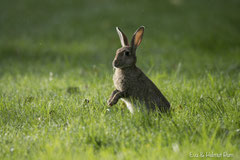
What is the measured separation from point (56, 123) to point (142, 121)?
3.58ft

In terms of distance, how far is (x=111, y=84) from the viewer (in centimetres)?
548

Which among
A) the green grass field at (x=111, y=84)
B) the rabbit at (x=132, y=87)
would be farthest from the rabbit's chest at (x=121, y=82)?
the green grass field at (x=111, y=84)

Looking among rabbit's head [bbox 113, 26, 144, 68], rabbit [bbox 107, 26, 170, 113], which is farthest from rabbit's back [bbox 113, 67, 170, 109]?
rabbit's head [bbox 113, 26, 144, 68]

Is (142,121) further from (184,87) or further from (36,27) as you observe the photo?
(36,27)

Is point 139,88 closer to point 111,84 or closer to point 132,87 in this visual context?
point 132,87

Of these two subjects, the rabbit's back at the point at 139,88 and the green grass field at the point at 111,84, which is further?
the rabbit's back at the point at 139,88

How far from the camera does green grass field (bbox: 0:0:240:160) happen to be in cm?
328

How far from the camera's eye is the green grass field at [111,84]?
3279mm

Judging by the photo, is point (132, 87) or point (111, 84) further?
point (111, 84)

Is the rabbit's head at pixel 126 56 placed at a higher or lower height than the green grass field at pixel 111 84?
higher

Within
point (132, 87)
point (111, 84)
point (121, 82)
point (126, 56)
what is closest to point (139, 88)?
point (132, 87)

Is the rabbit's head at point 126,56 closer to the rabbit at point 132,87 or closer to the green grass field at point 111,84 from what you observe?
the rabbit at point 132,87

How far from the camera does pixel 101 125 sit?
357 cm

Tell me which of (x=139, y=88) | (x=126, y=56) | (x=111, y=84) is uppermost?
(x=126, y=56)
